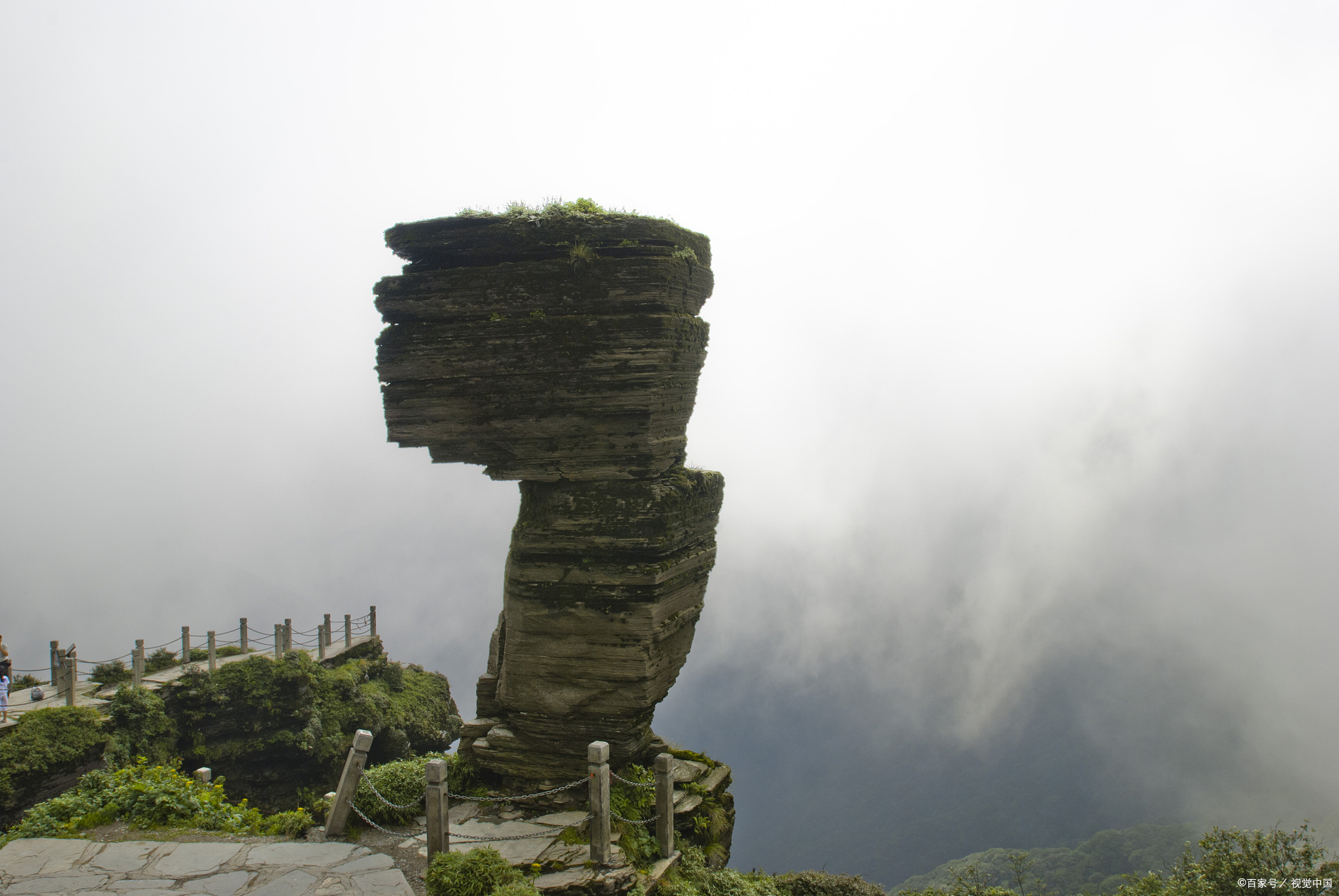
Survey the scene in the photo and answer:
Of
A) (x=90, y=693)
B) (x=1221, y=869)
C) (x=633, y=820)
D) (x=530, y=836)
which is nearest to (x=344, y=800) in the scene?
(x=530, y=836)

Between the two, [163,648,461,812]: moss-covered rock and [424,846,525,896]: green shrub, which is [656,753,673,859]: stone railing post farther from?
[163,648,461,812]: moss-covered rock

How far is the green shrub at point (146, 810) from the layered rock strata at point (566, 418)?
383 cm

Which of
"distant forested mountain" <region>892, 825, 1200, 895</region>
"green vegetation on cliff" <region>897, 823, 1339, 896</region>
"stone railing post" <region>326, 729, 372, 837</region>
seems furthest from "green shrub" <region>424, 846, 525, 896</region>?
"distant forested mountain" <region>892, 825, 1200, 895</region>

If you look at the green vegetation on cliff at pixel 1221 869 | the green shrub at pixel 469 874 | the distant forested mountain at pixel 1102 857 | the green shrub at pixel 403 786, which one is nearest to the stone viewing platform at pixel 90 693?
the green shrub at pixel 403 786

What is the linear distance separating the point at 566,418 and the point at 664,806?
5.82 meters

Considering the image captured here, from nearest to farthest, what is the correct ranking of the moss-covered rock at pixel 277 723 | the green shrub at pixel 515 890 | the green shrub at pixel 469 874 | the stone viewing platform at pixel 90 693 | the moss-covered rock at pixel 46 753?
the green shrub at pixel 515 890 → the green shrub at pixel 469 874 → the moss-covered rock at pixel 46 753 → the stone viewing platform at pixel 90 693 → the moss-covered rock at pixel 277 723

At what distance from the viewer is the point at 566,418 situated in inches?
447

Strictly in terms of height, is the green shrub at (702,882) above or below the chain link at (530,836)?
below

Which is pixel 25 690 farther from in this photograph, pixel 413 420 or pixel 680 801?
pixel 680 801

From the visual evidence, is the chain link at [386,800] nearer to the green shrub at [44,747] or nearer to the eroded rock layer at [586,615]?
the eroded rock layer at [586,615]

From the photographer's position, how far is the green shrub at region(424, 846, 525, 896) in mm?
8508

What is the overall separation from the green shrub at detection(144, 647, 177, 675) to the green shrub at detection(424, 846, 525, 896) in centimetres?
2466

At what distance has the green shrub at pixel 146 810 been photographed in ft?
37.7

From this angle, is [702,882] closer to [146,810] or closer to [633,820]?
[633,820]
